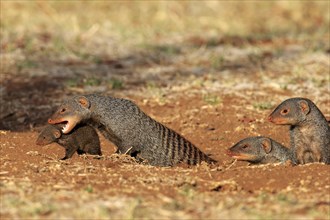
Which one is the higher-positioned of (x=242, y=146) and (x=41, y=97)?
(x=41, y=97)

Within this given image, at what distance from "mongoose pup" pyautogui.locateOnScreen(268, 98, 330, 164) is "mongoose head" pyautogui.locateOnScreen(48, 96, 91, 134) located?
4.52 feet

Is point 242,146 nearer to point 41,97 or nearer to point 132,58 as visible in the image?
point 41,97

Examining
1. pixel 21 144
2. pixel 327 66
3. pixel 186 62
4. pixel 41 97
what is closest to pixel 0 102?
pixel 41 97

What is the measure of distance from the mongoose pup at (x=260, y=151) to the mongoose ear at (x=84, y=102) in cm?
115

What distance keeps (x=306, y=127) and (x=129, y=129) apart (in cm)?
135

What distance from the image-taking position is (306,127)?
6086mm

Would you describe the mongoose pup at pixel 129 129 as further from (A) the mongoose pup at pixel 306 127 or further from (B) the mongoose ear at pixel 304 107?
(B) the mongoose ear at pixel 304 107

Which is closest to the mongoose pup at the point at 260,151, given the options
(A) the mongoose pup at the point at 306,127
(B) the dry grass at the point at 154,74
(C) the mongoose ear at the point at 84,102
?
(A) the mongoose pup at the point at 306,127

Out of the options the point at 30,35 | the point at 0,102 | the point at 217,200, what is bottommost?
the point at 217,200

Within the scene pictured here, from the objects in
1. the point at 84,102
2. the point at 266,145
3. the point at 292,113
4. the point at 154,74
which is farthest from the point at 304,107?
the point at 154,74

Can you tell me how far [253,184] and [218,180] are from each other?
208 mm

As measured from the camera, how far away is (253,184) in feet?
15.5

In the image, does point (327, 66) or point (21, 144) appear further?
point (327, 66)

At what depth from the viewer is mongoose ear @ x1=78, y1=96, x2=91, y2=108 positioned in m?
5.91
